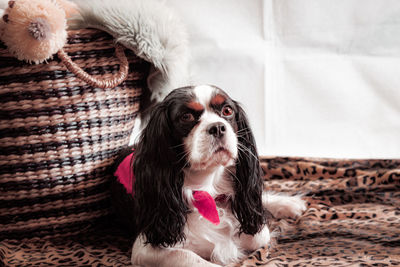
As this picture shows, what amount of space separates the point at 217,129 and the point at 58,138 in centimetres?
69

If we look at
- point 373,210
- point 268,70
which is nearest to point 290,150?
point 268,70

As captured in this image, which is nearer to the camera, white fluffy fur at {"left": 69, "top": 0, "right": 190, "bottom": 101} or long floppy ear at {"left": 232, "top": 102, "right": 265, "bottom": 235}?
long floppy ear at {"left": 232, "top": 102, "right": 265, "bottom": 235}

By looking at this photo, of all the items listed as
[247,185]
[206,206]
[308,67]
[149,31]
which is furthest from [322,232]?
[308,67]

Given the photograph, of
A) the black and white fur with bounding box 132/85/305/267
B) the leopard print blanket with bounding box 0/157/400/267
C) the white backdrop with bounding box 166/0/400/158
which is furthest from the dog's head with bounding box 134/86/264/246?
the white backdrop with bounding box 166/0/400/158

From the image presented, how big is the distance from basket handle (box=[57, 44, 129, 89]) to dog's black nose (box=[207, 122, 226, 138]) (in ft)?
1.79

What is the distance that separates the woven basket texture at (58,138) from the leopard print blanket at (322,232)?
12cm

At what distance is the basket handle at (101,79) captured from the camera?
1.54 meters

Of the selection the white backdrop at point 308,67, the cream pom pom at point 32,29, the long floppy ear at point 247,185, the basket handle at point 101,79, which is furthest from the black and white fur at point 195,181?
the white backdrop at point 308,67

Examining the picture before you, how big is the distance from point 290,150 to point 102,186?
1597mm

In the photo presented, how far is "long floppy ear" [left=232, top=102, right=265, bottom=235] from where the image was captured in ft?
4.84

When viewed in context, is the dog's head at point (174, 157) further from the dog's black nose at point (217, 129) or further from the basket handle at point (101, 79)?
the basket handle at point (101, 79)

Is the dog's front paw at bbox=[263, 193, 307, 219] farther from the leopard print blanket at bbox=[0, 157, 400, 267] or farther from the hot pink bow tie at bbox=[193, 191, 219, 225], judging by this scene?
the hot pink bow tie at bbox=[193, 191, 219, 225]

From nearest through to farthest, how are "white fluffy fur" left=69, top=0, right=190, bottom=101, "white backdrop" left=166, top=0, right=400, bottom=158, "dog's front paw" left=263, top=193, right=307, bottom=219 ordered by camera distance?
"white fluffy fur" left=69, top=0, right=190, bottom=101 → "dog's front paw" left=263, top=193, right=307, bottom=219 → "white backdrop" left=166, top=0, right=400, bottom=158

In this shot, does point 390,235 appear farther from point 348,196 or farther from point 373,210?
point 348,196
